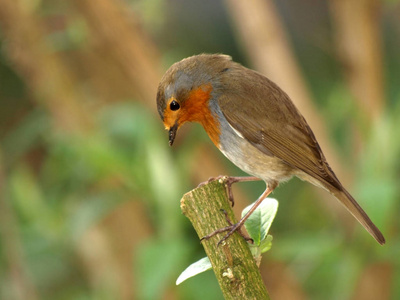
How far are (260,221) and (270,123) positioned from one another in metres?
0.84

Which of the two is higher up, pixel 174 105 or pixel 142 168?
pixel 142 168

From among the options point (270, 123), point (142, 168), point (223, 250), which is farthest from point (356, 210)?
point (142, 168)

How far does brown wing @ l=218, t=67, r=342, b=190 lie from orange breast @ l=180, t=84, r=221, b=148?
2.2 inches

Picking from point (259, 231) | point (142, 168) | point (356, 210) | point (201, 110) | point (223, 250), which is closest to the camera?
point (223, 250)

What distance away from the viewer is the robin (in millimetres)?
2334

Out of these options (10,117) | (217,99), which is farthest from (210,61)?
(10,117)

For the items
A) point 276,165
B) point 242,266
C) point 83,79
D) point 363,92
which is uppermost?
point 83,79

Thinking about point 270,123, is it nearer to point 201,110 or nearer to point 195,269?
point 201,110

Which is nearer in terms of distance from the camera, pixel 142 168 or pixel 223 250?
pixel 223 250

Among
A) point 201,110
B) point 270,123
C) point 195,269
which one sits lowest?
point 195,269

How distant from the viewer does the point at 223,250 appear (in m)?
1.47

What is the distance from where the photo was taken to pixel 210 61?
2.50 m

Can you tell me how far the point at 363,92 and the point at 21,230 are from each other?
1915 millimetres

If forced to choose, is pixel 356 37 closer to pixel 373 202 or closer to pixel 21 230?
pixel 373 202
